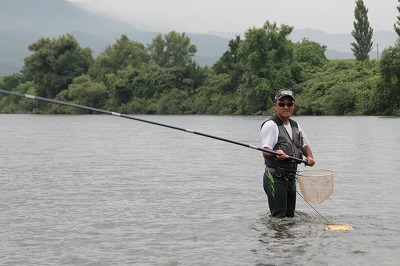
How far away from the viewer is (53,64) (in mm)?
119375

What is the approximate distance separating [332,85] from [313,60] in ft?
47.5

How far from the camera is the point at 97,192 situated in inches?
693

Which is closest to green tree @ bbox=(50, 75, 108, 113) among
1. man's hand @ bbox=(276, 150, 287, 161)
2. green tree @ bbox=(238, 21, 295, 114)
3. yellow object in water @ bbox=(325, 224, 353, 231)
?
green tree @ bbox=(238, 21, 295, 114)

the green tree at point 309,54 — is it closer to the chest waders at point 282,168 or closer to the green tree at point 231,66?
the green tree at point 231,66

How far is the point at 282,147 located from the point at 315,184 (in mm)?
Answer: 938

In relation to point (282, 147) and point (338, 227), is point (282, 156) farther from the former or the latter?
point (338, 227)

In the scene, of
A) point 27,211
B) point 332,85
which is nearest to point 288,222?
point 27,211

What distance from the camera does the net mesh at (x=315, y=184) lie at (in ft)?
37.4

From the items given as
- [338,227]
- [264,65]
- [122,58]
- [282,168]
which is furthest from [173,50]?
[282,168]

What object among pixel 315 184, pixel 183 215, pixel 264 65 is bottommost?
pixel 183 215

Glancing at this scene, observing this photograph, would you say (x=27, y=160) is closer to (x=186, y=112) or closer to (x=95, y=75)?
(x=186, y=112)

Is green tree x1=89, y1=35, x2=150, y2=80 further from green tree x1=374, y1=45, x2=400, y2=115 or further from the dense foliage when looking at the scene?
green tree x1=374, y1=45, x2=400, y2=115

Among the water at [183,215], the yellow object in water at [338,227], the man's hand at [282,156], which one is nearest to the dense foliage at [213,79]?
the water at [183,215]

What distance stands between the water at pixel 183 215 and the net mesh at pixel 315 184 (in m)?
0.64
